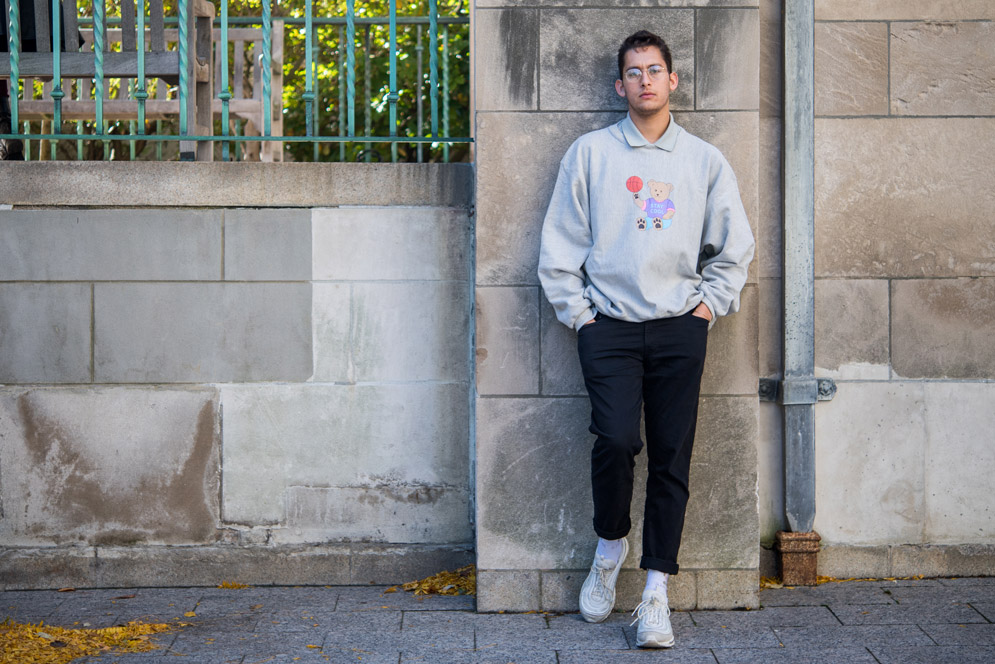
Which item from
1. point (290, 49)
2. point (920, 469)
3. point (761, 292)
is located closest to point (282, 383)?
point (761, 292)

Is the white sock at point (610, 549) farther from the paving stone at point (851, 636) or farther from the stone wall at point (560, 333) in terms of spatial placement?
the paving stone at point (851, 636)

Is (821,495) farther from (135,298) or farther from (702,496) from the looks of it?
(135,298)

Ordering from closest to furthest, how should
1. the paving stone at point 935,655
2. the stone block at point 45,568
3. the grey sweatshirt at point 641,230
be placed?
the paving stone at point 935,655 < the grey sweatshirt at point 641,230 < the stone block at point 45,568

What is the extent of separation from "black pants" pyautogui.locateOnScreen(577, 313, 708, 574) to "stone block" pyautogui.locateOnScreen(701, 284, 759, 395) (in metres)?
0.28

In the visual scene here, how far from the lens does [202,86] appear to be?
5027 mm

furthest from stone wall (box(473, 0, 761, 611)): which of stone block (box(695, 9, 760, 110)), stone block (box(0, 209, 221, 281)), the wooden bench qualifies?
the wooden bench

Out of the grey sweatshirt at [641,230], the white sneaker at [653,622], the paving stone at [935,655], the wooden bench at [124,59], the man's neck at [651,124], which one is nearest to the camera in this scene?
the paving stone at [935,655]

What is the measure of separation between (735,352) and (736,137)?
0.86 meters

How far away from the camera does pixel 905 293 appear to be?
4488 mm

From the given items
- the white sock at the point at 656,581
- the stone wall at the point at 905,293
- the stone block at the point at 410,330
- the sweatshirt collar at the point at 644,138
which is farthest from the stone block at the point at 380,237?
the white sock at the point at 656,581

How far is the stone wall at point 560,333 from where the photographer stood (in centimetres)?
405

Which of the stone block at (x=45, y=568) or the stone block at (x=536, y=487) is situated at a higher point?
the stone block at (x=536, y=487)

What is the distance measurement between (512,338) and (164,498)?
170 centimetres

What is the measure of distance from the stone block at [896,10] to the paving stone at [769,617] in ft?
8.26
